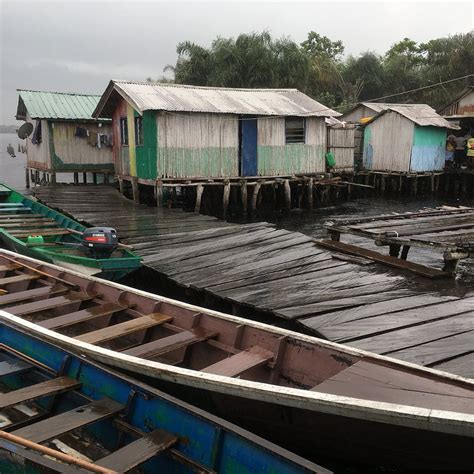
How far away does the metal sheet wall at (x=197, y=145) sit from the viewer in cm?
1691

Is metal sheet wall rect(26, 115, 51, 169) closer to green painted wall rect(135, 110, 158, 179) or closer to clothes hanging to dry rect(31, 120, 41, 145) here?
clothes hanging to dry rect(31, 120, 41, 145)

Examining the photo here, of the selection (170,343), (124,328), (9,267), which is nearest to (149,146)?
(9,267)

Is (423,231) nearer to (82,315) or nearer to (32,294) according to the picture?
(82,315)

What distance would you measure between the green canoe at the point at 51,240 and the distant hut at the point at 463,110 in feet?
76.6

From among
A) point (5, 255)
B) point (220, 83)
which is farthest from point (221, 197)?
point (220, 83)

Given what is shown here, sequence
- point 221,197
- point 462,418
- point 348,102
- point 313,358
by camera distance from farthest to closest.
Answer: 1. point 348,102
2. point 221,197
3. point 313,358
4. point 462,418

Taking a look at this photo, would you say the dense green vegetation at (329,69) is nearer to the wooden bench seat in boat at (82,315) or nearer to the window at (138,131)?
→ the window at (138,131)

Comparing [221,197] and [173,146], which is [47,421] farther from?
[221,197]

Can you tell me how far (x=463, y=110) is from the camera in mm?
29250

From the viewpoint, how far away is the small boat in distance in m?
3.59

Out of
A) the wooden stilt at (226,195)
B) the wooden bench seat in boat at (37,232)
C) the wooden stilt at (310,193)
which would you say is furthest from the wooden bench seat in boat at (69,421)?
the wooden stilt at (310,193)

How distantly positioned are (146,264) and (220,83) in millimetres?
27842

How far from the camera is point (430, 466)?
370 cm

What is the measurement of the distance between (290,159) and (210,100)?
3949mm
